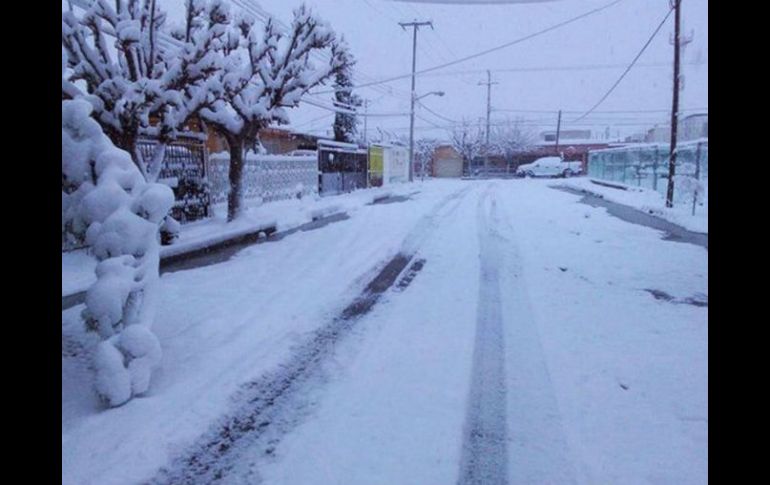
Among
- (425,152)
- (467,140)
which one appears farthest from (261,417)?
(467,140)

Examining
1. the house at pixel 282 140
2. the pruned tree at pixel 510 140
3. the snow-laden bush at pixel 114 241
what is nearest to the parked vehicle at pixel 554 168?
the pruned tree at pixel 510 140

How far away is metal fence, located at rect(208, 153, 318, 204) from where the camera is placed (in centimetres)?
1446

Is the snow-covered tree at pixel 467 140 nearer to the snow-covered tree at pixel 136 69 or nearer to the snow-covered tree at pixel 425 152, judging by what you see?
the snow-covered tree at pixel 425 152

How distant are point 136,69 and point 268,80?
3937 millimetres

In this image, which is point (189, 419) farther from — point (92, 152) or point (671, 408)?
point (671, 408)

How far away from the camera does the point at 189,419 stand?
3205 mm

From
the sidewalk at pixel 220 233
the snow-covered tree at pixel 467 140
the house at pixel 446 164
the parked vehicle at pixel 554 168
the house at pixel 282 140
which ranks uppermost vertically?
the snow-covered tree at pixel 467 140

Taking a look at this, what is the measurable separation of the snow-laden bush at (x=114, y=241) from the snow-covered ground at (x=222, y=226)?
11.3ft

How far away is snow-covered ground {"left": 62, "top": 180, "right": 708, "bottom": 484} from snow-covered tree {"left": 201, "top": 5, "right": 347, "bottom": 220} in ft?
18.9

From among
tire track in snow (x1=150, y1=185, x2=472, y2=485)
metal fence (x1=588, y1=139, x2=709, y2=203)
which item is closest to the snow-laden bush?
tire track in snow (x1=150, y1=185, x2=472, y2=485)

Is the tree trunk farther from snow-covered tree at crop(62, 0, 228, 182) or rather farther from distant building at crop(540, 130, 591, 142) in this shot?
distant building at crop(540, 130, 591, 142)

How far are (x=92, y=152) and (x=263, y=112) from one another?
898cm

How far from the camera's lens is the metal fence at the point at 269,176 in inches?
569
